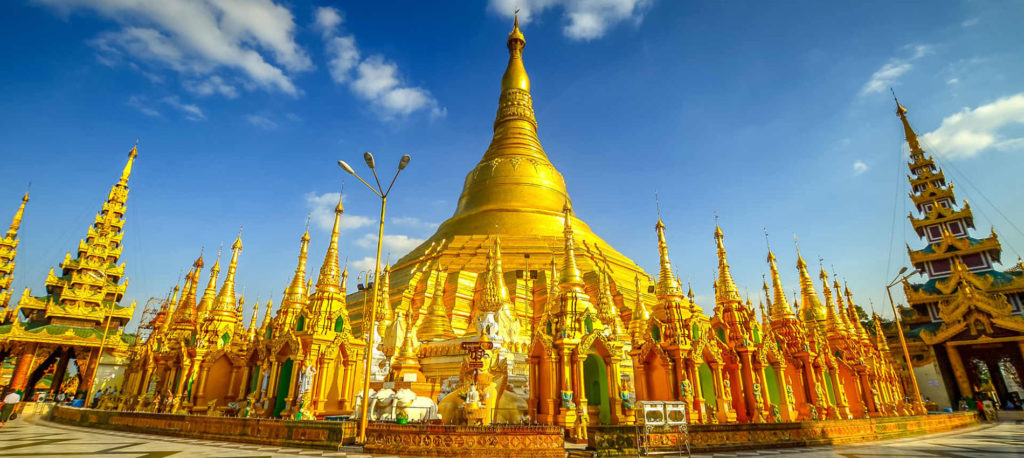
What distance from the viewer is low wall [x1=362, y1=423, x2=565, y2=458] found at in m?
9.36

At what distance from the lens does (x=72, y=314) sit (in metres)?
34.0

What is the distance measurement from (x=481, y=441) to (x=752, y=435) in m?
6.48

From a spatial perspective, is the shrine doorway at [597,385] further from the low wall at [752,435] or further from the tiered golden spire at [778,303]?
the tiered golden spire at [778,303]

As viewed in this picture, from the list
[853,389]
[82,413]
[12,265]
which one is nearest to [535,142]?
[853,389]

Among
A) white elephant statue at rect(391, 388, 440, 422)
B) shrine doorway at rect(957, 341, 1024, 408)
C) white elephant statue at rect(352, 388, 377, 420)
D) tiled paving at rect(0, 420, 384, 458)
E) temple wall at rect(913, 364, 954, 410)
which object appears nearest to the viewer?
tiled paving at rect(0, 420, 384, 458)

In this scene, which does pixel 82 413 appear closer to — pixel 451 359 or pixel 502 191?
pixel 451 359

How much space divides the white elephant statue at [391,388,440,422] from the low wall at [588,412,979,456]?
5589 millimetres

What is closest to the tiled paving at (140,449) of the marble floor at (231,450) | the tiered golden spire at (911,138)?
the marble floor at (231,450)

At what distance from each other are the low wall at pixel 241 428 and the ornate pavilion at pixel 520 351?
7.72 feet

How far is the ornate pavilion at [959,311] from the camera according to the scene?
94.2 ft

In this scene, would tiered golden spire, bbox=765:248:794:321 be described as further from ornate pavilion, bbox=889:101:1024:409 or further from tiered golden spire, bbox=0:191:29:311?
tiered golden spire, bbox=0:191:29:311

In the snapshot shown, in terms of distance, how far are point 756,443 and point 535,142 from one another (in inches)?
1355

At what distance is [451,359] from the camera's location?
19.5 metres

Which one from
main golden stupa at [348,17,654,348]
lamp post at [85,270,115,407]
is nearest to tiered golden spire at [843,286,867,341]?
main golden stupa at [348,17,654,348]
